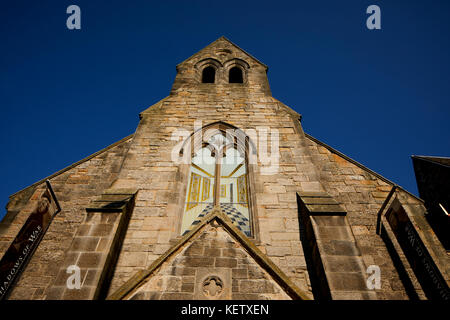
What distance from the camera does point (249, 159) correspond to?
22.6 ft

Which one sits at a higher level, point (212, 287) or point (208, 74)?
point (208, 74)

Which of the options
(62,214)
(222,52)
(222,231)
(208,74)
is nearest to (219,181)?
(222,231)

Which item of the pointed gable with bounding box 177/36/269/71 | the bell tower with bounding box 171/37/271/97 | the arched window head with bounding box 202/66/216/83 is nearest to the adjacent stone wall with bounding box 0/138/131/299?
the bell tower with bounding box 171/37/271/97

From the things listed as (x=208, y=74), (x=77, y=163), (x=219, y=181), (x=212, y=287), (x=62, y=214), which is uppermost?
(x=208, y=74)

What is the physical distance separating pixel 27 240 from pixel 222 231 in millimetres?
3581

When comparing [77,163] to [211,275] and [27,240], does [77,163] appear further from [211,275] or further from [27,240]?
[211,275]

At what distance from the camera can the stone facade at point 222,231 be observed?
3988mm

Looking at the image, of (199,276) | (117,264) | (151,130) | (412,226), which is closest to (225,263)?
(199,276)

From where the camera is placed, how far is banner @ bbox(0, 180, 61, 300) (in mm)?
4364

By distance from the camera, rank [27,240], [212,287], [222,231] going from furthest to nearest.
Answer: [27,240]
[222,231]
[212,287]

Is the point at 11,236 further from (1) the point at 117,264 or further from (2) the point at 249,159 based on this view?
(2) the point at 249,159

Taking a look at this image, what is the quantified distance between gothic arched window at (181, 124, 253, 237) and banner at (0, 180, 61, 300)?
275 centimetres

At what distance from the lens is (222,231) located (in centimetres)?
457
